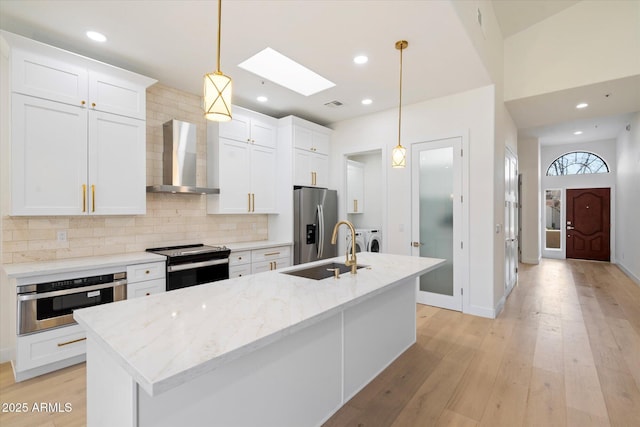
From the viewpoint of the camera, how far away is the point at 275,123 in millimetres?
4781

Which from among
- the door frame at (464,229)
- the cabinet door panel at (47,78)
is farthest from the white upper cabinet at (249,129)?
the door frame at (464,229)

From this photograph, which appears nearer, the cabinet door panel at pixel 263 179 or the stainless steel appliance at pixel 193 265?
the stainless steel appliance at pixel 193 265

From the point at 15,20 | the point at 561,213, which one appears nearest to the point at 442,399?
the point at 15,20

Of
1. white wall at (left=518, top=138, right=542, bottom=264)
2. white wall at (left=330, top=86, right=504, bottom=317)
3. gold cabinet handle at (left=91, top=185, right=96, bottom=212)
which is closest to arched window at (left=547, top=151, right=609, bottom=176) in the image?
white wall at (left=518, top=138, right=542, bottom=264)

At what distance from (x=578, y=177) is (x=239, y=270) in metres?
9.82

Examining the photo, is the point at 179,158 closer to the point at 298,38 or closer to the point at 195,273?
the point at 195,273

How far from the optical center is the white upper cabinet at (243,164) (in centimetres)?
406

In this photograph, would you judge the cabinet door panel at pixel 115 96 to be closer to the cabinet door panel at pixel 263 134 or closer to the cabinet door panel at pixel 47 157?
the cabinet door panel at pixel 47 157

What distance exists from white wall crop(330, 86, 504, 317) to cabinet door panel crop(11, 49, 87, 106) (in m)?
3.59

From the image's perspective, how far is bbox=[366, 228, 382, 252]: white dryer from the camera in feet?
18.4

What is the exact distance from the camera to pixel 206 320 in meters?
1.38

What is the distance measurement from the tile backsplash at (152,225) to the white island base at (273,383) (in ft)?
6.74

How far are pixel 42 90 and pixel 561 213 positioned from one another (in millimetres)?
11619

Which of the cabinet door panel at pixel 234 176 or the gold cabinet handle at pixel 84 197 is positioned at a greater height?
the cabinet door panel at pixel 234 176
